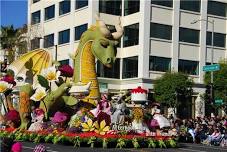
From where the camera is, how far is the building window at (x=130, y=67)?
45.6m

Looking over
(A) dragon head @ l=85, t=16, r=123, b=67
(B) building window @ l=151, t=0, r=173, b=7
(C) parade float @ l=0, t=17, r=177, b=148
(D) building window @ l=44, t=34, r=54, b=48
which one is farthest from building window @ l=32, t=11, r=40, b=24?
(A) dragon head @ l=85, t=16, r=123, b=67

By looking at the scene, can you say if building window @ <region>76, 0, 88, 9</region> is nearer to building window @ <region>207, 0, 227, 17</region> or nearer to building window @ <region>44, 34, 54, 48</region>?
building window @ <region>44, 34, 54, 48</region>

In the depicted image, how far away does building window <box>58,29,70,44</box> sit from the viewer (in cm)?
5062

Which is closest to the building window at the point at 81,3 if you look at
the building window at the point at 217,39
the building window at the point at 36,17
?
the building window at the point at 36,17

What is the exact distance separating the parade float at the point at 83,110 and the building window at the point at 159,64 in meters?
24.6

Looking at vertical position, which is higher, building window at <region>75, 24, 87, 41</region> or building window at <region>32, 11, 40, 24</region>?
building window at <region>32, 11, 40, 24</region>

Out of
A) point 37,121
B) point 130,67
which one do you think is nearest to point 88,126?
point 37,121

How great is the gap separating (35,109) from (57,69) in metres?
1.80

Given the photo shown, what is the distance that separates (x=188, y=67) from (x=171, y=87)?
6.59 m

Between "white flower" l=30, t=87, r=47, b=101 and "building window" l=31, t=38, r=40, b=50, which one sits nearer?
"white flower" l=30, t=87, r=47, b=101

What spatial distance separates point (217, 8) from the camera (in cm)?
5072

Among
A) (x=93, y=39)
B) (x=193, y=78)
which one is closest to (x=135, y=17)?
(x=193, y=78)

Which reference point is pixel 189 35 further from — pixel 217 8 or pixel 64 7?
pixel 64 7

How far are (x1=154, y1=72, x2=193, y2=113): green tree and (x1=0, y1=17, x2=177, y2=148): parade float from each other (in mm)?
21556
